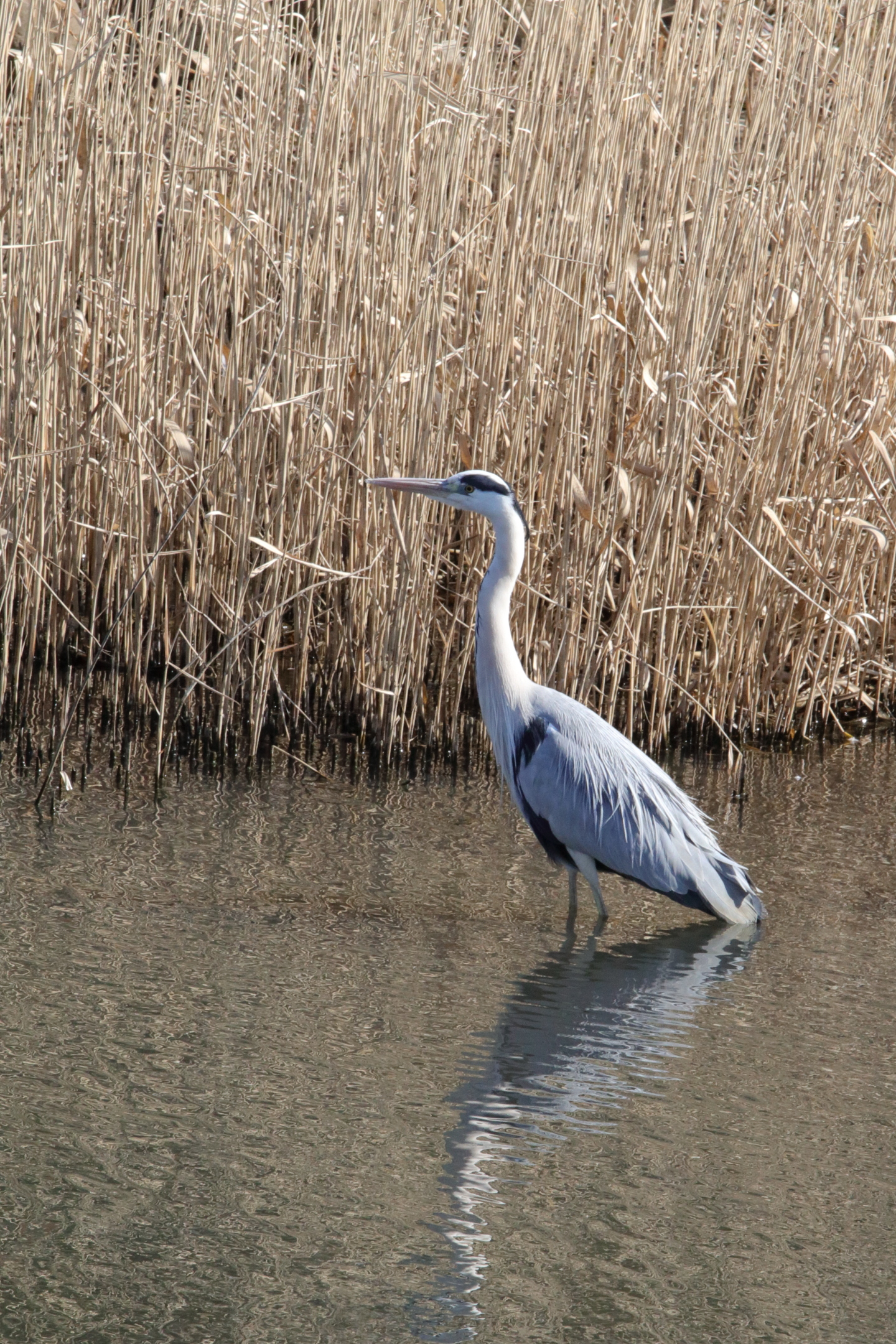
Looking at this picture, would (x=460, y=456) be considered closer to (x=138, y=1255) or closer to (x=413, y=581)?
(x=413, y=581)

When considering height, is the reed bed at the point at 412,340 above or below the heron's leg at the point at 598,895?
above

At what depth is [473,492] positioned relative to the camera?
4328 mm

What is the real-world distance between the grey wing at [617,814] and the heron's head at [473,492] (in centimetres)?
60

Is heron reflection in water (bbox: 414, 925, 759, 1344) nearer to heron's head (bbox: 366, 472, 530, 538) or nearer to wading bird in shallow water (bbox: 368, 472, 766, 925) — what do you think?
Result: wading bird in shallow water (bbox: 368, 472, 766, 925)

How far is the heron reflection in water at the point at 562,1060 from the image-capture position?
→ 8.06 ft

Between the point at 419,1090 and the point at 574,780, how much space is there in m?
1.43

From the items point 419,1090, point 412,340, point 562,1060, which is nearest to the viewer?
point 419,1090

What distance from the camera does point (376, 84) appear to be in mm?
4527

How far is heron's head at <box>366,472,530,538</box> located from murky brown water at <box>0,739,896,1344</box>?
40.5 inches

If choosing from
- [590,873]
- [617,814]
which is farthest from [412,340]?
[590,873]

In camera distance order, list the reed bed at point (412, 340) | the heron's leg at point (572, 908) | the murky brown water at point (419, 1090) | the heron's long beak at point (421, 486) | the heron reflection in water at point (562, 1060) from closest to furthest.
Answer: the murky brown water at point (419, 1090), the heron reflection in water at point (562, 1060), the heron's leg at point (572, 908), the heron's long beak at point (421, 486), the reed bed at point (412, 340)

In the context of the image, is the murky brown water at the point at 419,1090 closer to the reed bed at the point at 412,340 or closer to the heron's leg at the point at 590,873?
the heron's leg at the point at 590,873

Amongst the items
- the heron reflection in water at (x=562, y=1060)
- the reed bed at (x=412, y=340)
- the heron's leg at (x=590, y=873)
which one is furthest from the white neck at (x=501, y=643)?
the heron reflection in water at (x=562, y=1060)

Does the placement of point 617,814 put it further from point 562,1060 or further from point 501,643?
point 562,1060
